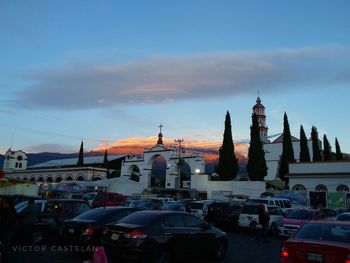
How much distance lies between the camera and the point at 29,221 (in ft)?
45.3

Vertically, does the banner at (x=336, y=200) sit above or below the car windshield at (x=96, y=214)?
above

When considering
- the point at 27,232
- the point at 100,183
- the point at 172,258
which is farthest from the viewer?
the point at 100,183

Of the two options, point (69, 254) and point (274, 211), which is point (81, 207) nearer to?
point (69, 254)

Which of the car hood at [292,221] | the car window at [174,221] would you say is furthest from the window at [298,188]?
the car window at [174,221]

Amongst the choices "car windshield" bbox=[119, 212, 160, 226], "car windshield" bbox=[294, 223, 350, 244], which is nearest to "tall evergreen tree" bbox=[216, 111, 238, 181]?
"car windshield" bbox=[119, 212, 160, 226]

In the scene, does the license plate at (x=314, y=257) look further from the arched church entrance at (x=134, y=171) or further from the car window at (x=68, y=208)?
the arched church entrance at (x=134, y=171)

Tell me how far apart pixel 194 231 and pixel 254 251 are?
4558 millimetres

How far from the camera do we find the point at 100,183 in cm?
4956

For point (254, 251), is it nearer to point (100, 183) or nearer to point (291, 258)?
point (291, 258)

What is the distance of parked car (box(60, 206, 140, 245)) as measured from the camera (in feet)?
40.6

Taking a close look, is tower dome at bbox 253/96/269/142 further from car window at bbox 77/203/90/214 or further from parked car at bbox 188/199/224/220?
car window at bbox 77/203/90/214

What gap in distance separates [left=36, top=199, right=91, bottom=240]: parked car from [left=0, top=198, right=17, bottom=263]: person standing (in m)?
4.16

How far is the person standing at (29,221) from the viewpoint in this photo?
13750mm

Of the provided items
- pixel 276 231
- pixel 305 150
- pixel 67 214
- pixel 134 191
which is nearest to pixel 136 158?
pixel 134 191
